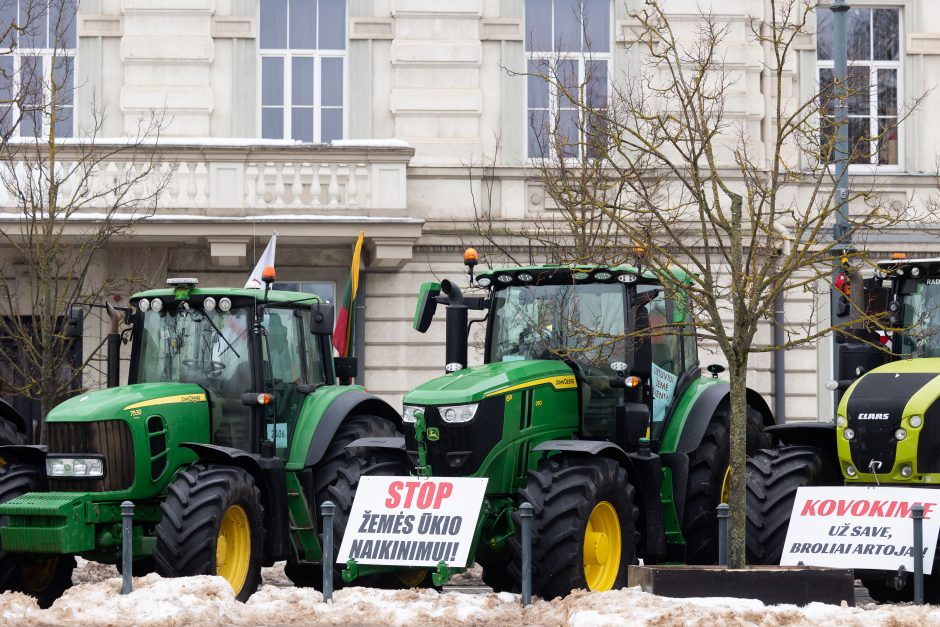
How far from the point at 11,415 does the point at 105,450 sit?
3.43 meters

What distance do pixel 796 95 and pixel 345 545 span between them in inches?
603

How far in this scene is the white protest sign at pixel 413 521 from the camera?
12773 mm

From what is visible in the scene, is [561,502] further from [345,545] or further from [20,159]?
[20,159]

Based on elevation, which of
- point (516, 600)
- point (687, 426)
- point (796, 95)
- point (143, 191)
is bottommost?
point (516, 600)

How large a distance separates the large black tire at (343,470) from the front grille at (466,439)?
0.75m

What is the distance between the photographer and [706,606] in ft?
37.8

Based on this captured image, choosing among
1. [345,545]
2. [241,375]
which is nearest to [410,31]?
[241,375]

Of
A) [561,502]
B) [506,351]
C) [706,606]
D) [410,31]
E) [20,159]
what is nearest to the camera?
[706,606]

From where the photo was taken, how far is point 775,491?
13.7 metres

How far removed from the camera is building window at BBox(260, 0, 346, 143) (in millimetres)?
25859

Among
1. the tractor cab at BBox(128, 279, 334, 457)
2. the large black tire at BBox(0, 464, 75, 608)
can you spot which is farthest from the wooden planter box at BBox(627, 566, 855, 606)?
the large black tire at BBox(0, 464, 75, 608)

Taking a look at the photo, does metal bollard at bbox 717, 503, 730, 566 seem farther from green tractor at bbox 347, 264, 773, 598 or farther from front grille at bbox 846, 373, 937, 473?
front grille at bbox 846, 373, 937, 473

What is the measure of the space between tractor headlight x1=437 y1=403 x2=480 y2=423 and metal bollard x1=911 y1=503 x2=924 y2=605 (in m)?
3.43

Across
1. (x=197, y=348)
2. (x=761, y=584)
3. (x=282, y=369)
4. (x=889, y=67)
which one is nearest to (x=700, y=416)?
(x=761, y=584)
